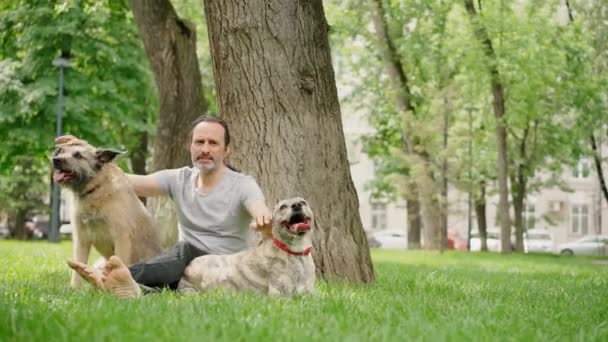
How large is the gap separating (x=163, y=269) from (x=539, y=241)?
56431mm

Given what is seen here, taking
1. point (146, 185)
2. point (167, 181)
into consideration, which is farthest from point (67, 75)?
point (167, 181)

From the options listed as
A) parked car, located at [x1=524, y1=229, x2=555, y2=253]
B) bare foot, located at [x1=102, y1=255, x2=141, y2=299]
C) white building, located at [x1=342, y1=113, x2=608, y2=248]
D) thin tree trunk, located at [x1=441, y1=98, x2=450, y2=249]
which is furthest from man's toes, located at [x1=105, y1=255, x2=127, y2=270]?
white building, located at [x1=342, y1=113, x2=608, y2=248]

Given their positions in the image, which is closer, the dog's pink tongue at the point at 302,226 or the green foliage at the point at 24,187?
the dog's pink tongue at the point at 302,226

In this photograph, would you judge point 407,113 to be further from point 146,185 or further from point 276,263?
point 276,263

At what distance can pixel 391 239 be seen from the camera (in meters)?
63.2

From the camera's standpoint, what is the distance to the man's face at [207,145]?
777 centimetres

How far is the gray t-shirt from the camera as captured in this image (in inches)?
309

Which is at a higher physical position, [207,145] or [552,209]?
[552,209]

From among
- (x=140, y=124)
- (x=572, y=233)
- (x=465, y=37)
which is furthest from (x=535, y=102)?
(x=572, y=233)

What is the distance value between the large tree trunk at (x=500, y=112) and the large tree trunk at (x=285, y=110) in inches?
853

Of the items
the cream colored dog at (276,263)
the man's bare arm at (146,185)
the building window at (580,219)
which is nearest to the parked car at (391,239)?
the building window at (580,219)

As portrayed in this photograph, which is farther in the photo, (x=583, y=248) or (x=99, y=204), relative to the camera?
(x=583, y=248)

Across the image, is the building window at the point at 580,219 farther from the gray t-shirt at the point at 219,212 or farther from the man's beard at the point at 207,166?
the man's beard at the point at 207,166

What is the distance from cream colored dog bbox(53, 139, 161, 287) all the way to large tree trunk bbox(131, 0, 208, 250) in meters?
8.95
